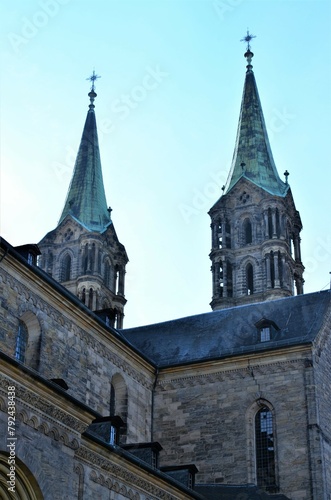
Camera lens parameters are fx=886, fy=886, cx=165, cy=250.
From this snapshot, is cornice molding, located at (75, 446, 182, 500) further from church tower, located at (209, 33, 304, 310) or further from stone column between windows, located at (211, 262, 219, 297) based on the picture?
stone column between windows, located at (211, 262, 219, 297)

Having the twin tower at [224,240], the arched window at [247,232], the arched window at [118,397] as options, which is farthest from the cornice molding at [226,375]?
the arched window at [247,232]

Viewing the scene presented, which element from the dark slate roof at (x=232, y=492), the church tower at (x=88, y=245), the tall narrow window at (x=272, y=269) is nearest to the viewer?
the dark slate roof at (x=232, y=492)

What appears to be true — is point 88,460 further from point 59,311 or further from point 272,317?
point 272,317

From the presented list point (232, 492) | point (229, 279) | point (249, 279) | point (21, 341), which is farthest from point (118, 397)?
point (249, 279)

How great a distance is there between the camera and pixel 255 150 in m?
61.7

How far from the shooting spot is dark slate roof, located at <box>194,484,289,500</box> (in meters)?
26.1

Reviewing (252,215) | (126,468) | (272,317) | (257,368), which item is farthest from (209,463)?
(252,215)

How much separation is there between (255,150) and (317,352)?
34.5 meters

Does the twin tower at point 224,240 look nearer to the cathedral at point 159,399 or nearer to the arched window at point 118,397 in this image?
the cathedral at point 159,399

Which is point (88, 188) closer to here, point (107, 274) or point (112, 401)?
point (107, 274)

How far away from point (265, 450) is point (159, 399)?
415cm

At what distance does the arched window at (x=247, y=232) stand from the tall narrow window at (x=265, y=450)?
28.9m

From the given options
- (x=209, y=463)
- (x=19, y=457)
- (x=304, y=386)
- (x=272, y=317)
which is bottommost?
(x=19, y=457)

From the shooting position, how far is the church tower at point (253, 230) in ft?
178
